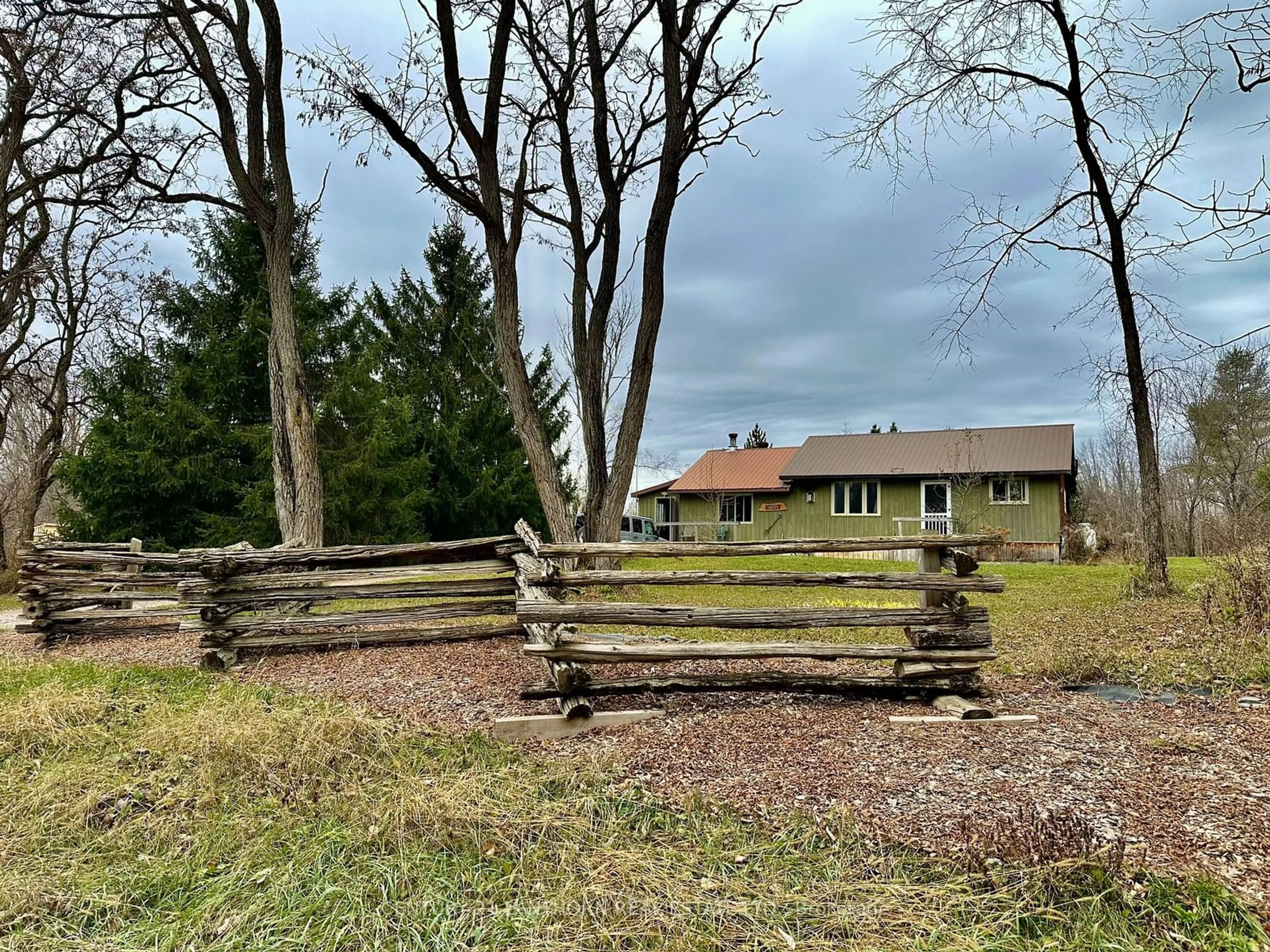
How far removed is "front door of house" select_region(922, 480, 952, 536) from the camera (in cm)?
2261

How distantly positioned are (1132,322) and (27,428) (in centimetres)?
2972

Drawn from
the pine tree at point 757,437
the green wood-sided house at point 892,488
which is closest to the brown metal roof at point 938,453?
the green wood-sided house at point 892,488

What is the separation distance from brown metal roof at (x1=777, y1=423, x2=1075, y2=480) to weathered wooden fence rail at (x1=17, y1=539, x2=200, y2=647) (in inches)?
782

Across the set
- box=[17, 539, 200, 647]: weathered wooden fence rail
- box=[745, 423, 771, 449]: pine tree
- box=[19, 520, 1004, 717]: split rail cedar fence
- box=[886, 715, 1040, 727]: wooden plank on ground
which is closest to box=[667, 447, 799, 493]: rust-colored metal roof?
box=[745, 423, 771, 449]: pine tree

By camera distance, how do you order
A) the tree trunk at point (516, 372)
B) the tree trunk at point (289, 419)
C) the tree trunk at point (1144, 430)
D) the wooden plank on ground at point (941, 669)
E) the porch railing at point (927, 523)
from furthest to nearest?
the porch railing at point (927, 523)
the tree trunk at point (516, 372)
the tree trunk at point (289, 419)
the tree trunk at point (1144, 430)
the wooden plank on ground at point (941, 669)

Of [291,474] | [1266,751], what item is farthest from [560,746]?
[291,474]

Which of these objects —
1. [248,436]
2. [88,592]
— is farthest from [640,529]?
[88,592]

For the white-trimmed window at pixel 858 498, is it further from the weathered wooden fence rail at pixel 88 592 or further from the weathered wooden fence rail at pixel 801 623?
the weathered wooden fence rail at pixel 88 592

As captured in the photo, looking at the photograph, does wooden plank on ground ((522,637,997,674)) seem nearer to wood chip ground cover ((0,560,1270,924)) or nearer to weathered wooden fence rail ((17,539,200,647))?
wood chip ground cover ((0,560,1270,924))

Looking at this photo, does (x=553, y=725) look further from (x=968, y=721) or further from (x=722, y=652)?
(x=968, y=721)

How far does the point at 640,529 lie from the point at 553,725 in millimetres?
22950

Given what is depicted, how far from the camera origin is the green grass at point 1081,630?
220 inches

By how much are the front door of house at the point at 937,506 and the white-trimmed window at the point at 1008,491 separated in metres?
1.24

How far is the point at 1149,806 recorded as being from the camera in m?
3.21
